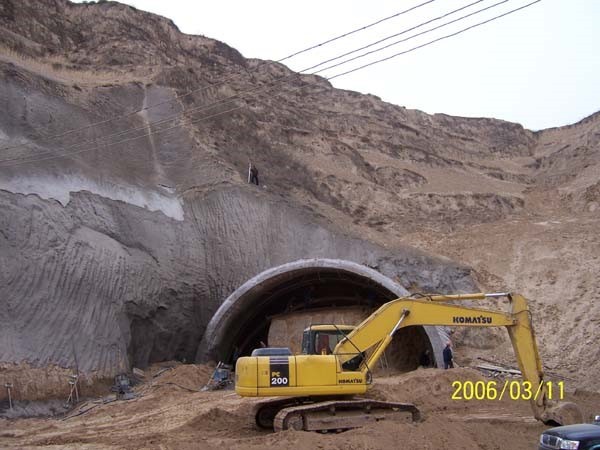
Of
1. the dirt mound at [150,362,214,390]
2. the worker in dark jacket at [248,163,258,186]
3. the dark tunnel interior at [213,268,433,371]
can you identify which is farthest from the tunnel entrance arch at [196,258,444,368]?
the worker in dark jacket at [248,163,258,186]

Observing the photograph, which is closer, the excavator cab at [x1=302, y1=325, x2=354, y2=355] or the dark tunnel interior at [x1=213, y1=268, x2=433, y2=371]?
the excavator cab at [x1=302, y1=325, x2=354, y2=355]

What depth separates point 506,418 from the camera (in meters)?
11.1

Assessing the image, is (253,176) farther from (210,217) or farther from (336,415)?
(336,415)

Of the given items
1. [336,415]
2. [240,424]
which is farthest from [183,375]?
[336,415]

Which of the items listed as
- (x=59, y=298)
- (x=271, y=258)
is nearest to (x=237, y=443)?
(x=59, y=298)

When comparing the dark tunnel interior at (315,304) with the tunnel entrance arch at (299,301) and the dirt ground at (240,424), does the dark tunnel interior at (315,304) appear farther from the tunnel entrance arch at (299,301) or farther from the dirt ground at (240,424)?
the dirt ground at (240,424)

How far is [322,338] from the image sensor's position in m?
11.1

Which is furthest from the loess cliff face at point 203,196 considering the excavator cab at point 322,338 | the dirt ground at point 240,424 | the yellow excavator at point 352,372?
the excavator cab at point 322,338

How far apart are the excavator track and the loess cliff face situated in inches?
278

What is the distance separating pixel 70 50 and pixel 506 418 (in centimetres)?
2270

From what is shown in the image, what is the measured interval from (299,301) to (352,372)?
11880mm

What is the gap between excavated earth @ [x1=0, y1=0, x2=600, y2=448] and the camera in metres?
13.8

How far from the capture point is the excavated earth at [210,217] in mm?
13805

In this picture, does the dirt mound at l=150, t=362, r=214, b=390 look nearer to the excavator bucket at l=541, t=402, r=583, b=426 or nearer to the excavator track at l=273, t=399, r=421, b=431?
the excavator track at l=273, t=399, r=421, b=431
